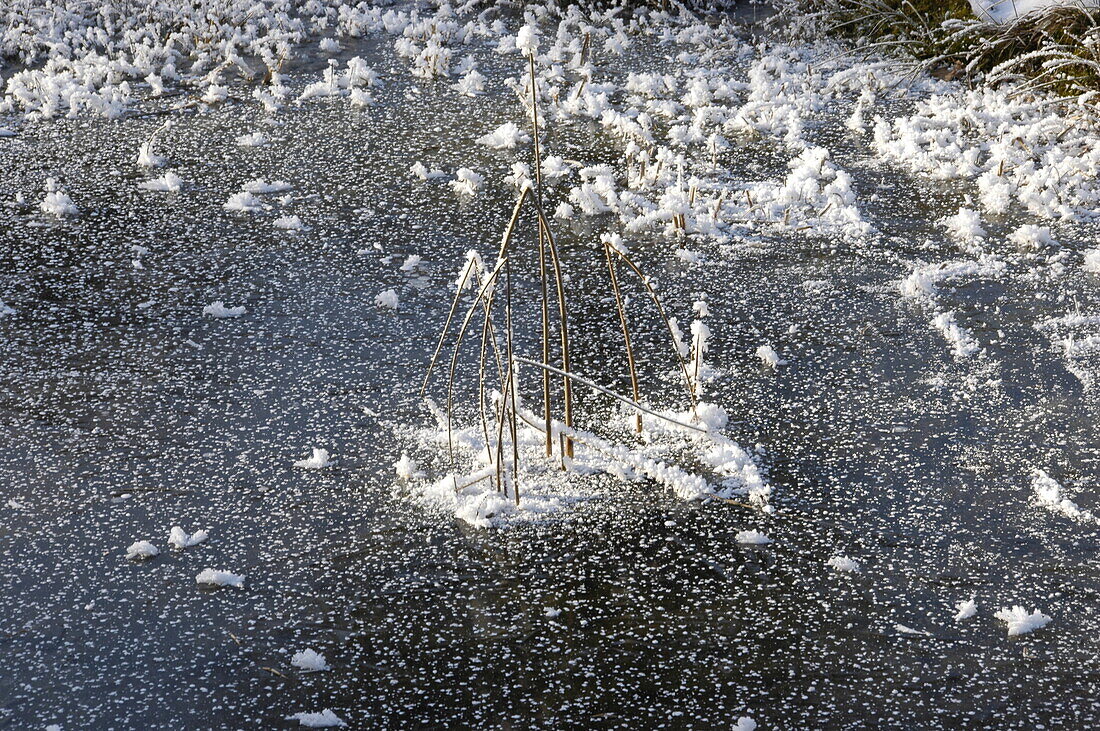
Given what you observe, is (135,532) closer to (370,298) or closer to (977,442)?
(370,298)

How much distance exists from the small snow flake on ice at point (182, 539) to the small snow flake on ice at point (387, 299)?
1.33 metres

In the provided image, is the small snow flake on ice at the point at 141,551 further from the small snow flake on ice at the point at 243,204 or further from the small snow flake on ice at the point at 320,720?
the small snow flake on ice at the point at 243,204

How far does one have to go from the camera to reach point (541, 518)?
8.75 feet

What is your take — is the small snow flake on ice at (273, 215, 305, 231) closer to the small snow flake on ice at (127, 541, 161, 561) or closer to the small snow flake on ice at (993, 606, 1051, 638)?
the small snow flake on ice at (127, 541, 161, 561)

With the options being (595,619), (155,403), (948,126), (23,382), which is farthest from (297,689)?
(948,126)

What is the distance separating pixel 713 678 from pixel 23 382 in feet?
7.42

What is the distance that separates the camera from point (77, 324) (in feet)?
12.1

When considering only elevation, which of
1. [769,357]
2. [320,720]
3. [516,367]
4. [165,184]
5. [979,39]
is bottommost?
[320,720]

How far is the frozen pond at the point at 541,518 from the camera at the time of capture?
2174 millimetres

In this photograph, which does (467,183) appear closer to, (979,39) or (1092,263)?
(1092,263)

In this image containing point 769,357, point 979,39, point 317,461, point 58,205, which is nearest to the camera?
point 317,461

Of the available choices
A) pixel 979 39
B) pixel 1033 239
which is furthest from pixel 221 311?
pixel 979 39

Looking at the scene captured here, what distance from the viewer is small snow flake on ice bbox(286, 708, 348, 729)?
207 centimetres

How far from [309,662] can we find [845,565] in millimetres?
1143
